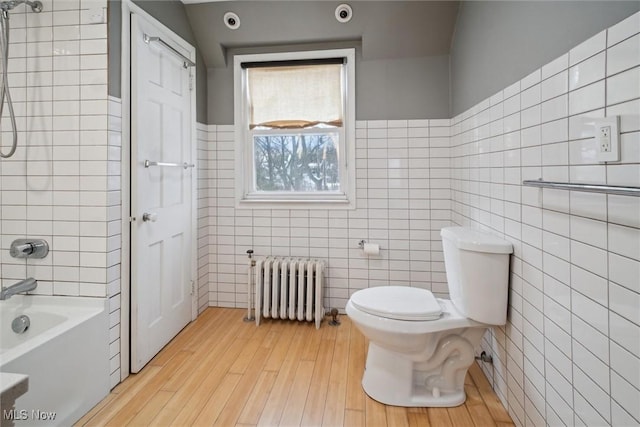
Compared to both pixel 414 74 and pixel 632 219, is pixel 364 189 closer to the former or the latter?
pixel 414 74

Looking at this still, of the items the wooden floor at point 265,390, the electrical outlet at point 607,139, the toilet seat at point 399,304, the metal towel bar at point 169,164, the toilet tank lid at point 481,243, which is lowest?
the wooden floor at point 265,390

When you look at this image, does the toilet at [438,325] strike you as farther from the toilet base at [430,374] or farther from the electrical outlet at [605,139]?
the electrical outlet at [605,139]

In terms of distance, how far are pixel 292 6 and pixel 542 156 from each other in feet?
6.54

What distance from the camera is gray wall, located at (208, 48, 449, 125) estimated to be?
2.55 meters

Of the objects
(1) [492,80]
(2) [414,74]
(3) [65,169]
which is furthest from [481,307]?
(3) [65,169]

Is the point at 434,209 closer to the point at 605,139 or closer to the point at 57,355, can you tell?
the point at 605,139

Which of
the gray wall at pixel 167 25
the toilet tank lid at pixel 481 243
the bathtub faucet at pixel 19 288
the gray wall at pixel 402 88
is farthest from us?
the gray wall at pixel 402 88

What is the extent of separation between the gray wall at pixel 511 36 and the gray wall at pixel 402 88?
11 cm

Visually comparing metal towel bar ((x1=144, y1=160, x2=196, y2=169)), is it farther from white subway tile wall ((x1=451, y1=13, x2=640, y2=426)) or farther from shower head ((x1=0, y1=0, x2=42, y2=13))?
white subway tile wall ((x1=451, y1=13, x2=640, y2=426))

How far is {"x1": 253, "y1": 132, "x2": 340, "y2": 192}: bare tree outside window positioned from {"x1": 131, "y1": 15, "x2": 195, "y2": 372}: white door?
57 cm

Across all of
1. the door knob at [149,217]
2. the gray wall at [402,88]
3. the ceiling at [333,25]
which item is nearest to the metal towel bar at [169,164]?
the door knob at [149,217]

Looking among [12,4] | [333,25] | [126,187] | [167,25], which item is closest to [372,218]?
[333,25]

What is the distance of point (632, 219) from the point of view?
840 mm

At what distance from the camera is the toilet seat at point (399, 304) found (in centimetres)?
158
